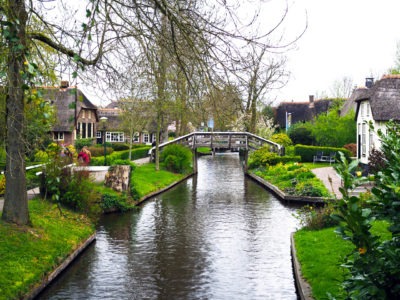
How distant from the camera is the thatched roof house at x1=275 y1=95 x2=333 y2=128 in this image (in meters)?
69.8

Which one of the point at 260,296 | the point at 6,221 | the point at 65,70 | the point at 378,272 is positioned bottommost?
the point at 260,296

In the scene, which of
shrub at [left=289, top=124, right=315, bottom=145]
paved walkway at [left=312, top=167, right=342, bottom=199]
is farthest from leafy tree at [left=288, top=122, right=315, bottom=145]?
paved walkway at [left=312, top=167, right=342, bottom=199]

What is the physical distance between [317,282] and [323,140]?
34199mm

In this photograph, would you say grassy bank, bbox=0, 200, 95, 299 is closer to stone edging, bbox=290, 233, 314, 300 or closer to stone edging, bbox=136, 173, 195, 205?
stone edging, bbox=290, 233, 314, 300

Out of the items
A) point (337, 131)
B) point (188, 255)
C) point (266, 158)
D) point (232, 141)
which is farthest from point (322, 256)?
point (337, 131)

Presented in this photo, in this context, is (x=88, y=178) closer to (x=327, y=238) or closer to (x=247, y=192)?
(x=327, y=238)

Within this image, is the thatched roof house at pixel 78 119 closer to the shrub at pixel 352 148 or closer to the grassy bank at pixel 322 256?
the shrub at pixel 352 148

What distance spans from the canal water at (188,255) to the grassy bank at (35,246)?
0.48m

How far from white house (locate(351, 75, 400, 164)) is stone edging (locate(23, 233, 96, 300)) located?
20.8 metres

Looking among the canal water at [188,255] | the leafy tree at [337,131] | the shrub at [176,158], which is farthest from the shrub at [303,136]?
the canal water at [188,255]

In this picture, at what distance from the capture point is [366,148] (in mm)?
31984

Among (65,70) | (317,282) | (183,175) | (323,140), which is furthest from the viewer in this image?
(323,140)

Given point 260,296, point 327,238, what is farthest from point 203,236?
point 260,296

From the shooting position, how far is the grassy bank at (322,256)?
9.94 metres
